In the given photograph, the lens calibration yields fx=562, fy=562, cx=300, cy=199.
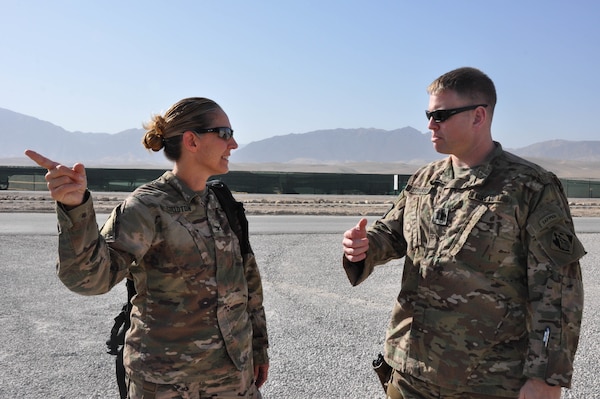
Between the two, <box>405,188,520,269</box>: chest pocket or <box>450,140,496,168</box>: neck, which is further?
<box>450,140,496,168</box>: neck

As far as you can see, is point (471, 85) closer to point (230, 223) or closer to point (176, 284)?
point (230, 223)

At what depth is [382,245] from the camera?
2848 millimetres

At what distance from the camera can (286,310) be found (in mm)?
6586

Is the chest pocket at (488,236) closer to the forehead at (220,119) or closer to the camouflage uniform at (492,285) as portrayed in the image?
the camouflage uniform at (492,285)

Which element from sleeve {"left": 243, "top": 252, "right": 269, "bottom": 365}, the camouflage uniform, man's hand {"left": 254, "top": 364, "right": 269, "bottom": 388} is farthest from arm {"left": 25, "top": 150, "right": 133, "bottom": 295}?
the camouflage uniform

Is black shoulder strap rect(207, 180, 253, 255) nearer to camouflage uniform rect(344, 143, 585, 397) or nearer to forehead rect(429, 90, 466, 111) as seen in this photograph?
camouflage uniform rect(344, 143, 585, 397)

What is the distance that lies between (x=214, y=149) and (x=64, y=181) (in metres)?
0.81

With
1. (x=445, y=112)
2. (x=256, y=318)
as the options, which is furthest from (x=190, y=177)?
(x=445, y=112)

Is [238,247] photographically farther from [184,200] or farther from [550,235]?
[550,235]

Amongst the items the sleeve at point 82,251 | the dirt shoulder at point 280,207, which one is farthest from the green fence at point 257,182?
the sleeve at point 82,251

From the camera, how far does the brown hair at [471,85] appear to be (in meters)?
2.57

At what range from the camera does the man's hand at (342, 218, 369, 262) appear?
8.82 feet

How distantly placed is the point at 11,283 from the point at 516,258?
728cm

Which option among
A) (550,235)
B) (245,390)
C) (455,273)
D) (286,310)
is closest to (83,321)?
(286,310)
